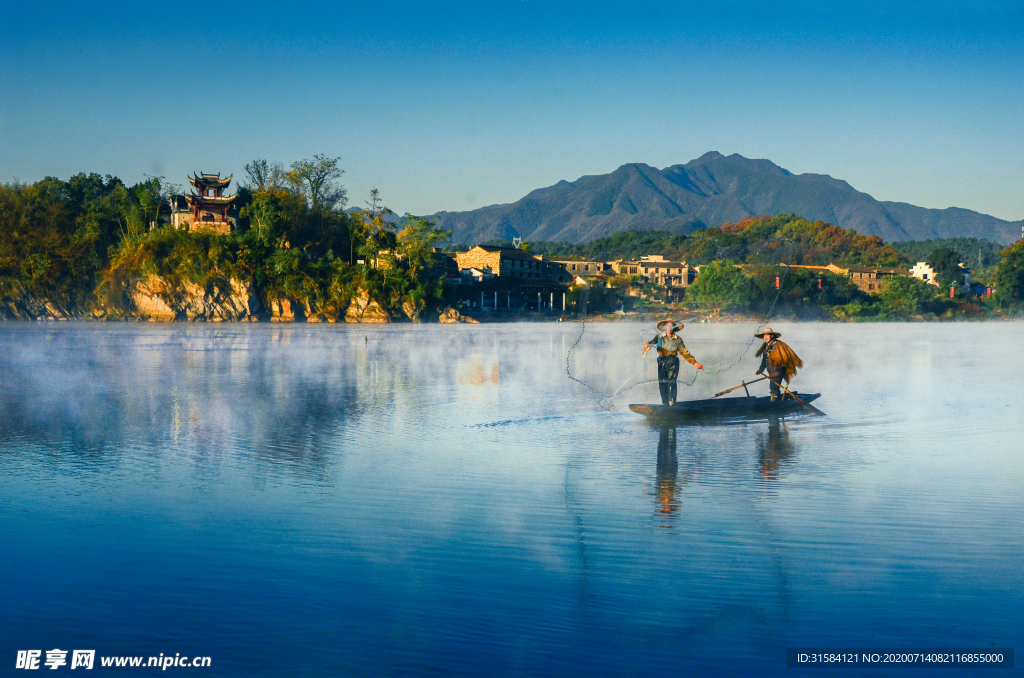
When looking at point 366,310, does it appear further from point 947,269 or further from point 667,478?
point 667,478

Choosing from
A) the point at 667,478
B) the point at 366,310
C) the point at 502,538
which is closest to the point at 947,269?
the point at 366,310

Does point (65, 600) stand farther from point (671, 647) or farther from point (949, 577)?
point (949, 577)

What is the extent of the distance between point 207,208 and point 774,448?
81.9 m

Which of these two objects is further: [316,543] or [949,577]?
[316,543]

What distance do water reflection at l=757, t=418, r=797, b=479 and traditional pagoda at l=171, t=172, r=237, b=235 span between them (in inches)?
3058

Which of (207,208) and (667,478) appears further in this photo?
(207,208)

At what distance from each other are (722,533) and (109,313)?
278ft

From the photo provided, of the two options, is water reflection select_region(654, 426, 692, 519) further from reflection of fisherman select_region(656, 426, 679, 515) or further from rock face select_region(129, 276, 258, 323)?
rock face select_region(129, 276, 258, 323)

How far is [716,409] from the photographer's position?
13758 millimetres

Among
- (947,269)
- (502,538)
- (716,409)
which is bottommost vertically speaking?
(502,538)

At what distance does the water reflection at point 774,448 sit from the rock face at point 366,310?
69.2 meters

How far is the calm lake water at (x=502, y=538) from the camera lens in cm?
509

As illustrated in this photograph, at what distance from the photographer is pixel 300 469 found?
10.2 metres

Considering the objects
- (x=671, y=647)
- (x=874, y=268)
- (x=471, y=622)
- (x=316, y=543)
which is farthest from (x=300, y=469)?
(x=874, y=268)
